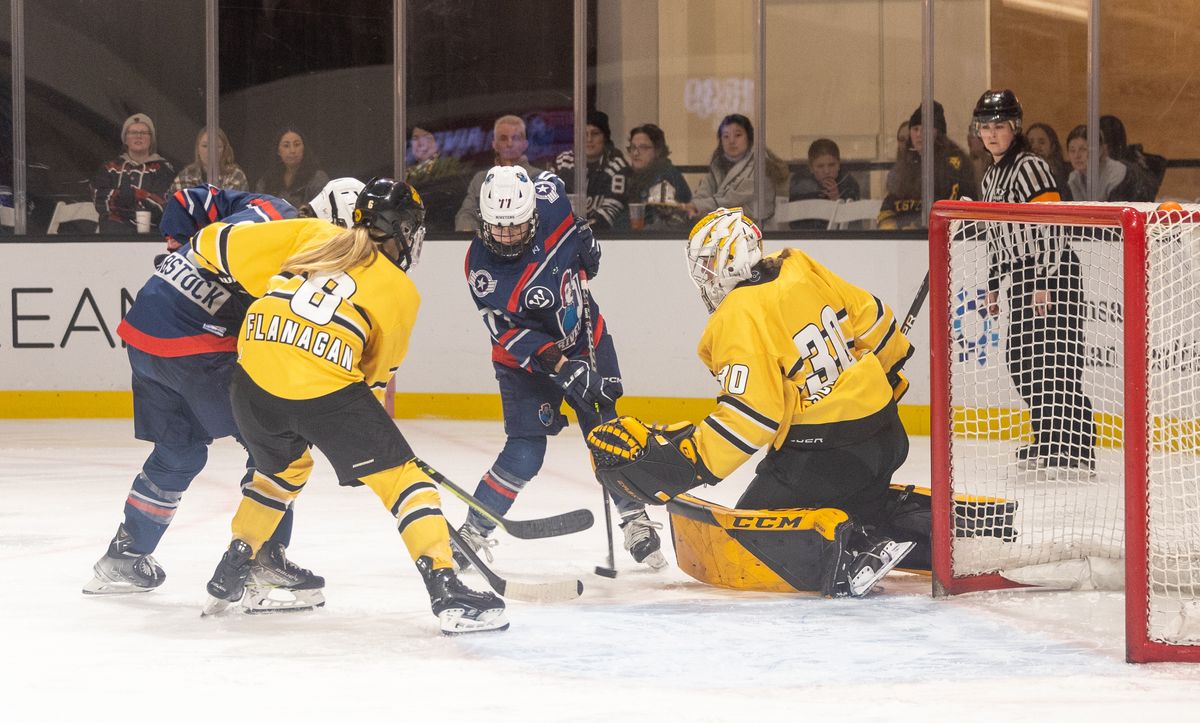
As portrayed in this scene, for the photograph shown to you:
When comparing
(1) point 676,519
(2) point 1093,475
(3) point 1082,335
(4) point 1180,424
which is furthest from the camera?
(3) point 1082,335

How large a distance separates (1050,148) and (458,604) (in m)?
4.29

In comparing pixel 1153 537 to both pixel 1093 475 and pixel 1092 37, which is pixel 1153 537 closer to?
pixel 1093 475

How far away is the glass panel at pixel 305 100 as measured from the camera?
296 inches

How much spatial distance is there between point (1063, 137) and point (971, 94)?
0.48m

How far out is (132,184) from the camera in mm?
7375

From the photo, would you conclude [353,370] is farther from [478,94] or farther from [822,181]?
[478,94]

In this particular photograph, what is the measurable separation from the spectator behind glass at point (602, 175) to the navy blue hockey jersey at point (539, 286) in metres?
3.05

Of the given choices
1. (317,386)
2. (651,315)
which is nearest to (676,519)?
(317,386)

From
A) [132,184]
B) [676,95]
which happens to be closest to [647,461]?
[676,95]

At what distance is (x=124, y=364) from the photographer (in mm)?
7027

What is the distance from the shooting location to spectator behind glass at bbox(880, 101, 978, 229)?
22.3 feet

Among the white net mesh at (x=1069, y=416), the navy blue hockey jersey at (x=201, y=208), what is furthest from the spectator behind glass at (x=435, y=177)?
the navy blue hockey jersey at (x=201, y=208)

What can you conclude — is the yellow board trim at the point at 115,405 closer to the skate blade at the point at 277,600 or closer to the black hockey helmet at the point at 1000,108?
the black hockey helmet at the point at 1000,108

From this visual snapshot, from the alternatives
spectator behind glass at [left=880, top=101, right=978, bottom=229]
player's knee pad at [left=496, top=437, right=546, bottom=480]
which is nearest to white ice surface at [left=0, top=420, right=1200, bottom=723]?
player's knee pad at [left=496, top=437, right=546, bottom=480]
